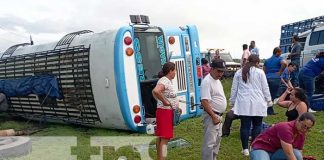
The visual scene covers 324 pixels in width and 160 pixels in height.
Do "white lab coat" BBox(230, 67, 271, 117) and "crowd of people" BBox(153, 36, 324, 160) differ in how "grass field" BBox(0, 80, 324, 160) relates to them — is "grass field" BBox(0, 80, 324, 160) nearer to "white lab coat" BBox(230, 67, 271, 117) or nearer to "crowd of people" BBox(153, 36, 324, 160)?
"crowd of people" BBox(153, 36, 324, 160)

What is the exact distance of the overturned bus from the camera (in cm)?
706

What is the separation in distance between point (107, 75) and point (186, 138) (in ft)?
5.79

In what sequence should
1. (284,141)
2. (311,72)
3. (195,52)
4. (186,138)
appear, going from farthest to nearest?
1. (311,72)
2. (195,52)
3. (186,138)
4. (284,141)

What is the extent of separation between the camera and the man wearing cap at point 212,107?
4.98 meters

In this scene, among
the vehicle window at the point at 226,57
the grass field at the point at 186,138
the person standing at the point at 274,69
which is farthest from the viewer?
the vehicle window at the point at 226,57

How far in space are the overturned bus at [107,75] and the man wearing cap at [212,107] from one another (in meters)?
2.26

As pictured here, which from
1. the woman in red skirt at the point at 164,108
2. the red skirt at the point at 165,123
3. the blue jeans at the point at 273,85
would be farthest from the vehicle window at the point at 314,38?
the red skirt at the point at 165,123

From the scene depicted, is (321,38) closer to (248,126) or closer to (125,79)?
(125,79)

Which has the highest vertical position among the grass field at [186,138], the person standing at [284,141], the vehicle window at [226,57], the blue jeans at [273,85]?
the person standing at [284,141]

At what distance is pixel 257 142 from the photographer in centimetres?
485

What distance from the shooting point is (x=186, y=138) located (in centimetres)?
695

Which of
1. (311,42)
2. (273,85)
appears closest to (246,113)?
(273,85)

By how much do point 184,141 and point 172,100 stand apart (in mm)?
1477

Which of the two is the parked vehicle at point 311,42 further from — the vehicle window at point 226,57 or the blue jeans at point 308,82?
the vehicle window at point 226,57
